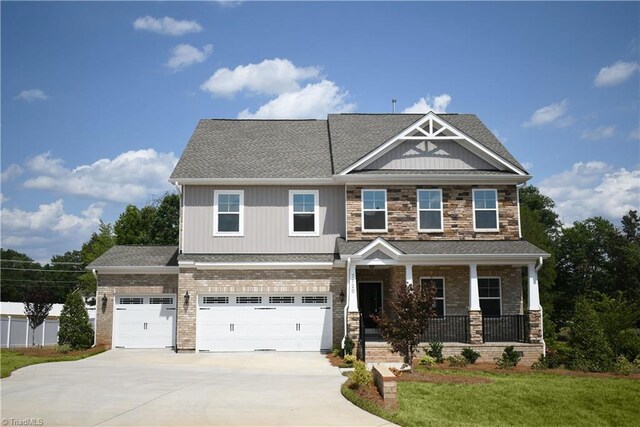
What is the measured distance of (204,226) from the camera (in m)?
23.0

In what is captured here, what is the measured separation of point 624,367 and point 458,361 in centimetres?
483

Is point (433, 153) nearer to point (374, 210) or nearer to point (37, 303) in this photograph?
point (374, 210)

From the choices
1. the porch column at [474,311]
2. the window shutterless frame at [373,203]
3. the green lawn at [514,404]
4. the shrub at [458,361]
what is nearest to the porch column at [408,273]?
the porch column at [474,311]

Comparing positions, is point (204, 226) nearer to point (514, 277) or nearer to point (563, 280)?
point (514, 277)

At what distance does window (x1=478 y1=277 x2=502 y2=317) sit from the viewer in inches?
890

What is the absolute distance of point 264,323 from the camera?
2255 cm

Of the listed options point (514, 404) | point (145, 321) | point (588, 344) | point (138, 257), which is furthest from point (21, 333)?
point (514, 404)

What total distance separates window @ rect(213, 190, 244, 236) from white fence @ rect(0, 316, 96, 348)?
10.8 metres

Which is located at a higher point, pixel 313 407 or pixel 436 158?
pixel 436 158

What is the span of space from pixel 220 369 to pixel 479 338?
880 cm

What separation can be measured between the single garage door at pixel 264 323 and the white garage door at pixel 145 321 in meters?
1.75

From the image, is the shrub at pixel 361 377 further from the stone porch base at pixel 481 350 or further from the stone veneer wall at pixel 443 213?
the stone veneer wall at pixel 443 213

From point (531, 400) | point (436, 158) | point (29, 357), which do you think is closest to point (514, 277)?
point (436, 158)

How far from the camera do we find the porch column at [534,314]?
20516 mm
